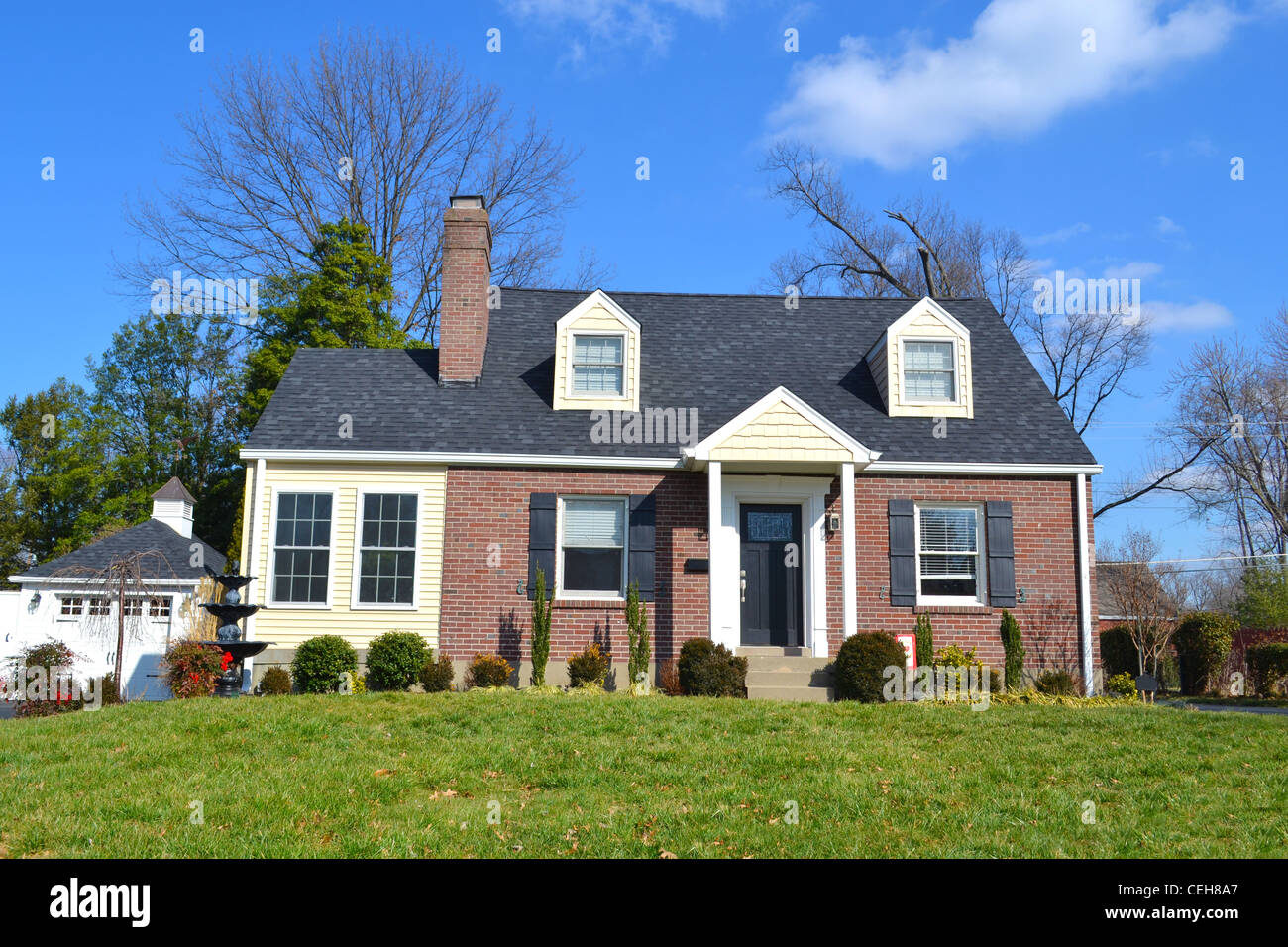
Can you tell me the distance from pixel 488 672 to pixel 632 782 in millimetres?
6900

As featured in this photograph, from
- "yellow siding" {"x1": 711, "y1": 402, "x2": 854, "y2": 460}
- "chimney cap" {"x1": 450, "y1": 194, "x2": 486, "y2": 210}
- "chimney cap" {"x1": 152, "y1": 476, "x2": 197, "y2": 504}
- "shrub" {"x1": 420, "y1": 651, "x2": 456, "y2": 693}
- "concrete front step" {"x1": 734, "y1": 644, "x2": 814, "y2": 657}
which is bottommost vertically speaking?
"shrub" {"x1": 420, "y1": 651, "x2": 456, "y2": 693}

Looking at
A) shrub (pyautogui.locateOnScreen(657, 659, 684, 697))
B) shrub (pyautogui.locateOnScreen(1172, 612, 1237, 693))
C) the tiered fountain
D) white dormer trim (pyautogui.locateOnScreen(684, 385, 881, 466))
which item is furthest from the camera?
shrub (pyautogui.locateOnScreen(1172, 612, 1237, 693))

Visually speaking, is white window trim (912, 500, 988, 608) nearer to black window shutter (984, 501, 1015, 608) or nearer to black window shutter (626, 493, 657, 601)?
black window shutter (984, 501, 1015, 608)

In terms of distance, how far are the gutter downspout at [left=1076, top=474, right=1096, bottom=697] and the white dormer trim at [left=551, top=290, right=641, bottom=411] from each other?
7.26 m

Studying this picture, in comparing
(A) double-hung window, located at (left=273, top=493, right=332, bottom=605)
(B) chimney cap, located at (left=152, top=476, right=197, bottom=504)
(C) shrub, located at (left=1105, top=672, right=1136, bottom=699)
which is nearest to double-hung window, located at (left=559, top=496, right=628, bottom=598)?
(A) double-hung window, located at (left=273, top=493, right=332, bottom=605)

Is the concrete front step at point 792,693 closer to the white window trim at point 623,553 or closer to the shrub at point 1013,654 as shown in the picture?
the white window trim at point 623,553

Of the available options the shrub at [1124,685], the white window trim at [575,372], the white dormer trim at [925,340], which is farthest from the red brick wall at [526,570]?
the shrub at [1124,685]

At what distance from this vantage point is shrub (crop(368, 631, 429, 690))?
14.1 meters

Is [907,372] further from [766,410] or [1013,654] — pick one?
[1013,654]

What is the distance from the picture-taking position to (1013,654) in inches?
576

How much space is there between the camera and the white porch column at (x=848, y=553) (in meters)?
14.3

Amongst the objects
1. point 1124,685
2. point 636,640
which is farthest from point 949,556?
point 636,640

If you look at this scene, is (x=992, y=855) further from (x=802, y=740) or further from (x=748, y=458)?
(x=748, y=458)
